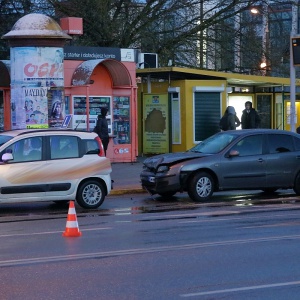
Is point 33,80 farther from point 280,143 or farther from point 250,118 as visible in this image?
point 250,118

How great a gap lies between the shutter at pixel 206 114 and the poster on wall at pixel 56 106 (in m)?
6.27

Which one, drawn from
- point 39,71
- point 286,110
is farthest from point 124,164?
point 286,110

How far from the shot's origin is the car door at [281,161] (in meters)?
18.1

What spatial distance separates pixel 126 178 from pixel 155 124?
6191 millimetres

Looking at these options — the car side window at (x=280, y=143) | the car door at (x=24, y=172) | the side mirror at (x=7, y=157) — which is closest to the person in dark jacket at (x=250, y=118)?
the car side window at (x=280, y=143)

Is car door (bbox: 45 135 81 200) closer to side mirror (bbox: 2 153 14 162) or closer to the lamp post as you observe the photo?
side mirror (bbox: 2 153 14 162)

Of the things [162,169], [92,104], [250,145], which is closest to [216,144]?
[250,145]

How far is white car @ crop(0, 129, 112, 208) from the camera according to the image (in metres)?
15.4

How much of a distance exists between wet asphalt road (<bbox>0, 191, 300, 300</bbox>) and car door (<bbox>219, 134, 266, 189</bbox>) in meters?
1.21

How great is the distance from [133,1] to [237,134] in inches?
528

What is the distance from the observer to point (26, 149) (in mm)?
15633

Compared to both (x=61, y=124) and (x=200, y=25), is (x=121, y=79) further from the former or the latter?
(x=200, y=25)

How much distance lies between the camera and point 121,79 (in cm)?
2530

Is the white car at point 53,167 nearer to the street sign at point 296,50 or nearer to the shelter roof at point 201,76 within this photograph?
the street sign at point 296,50
